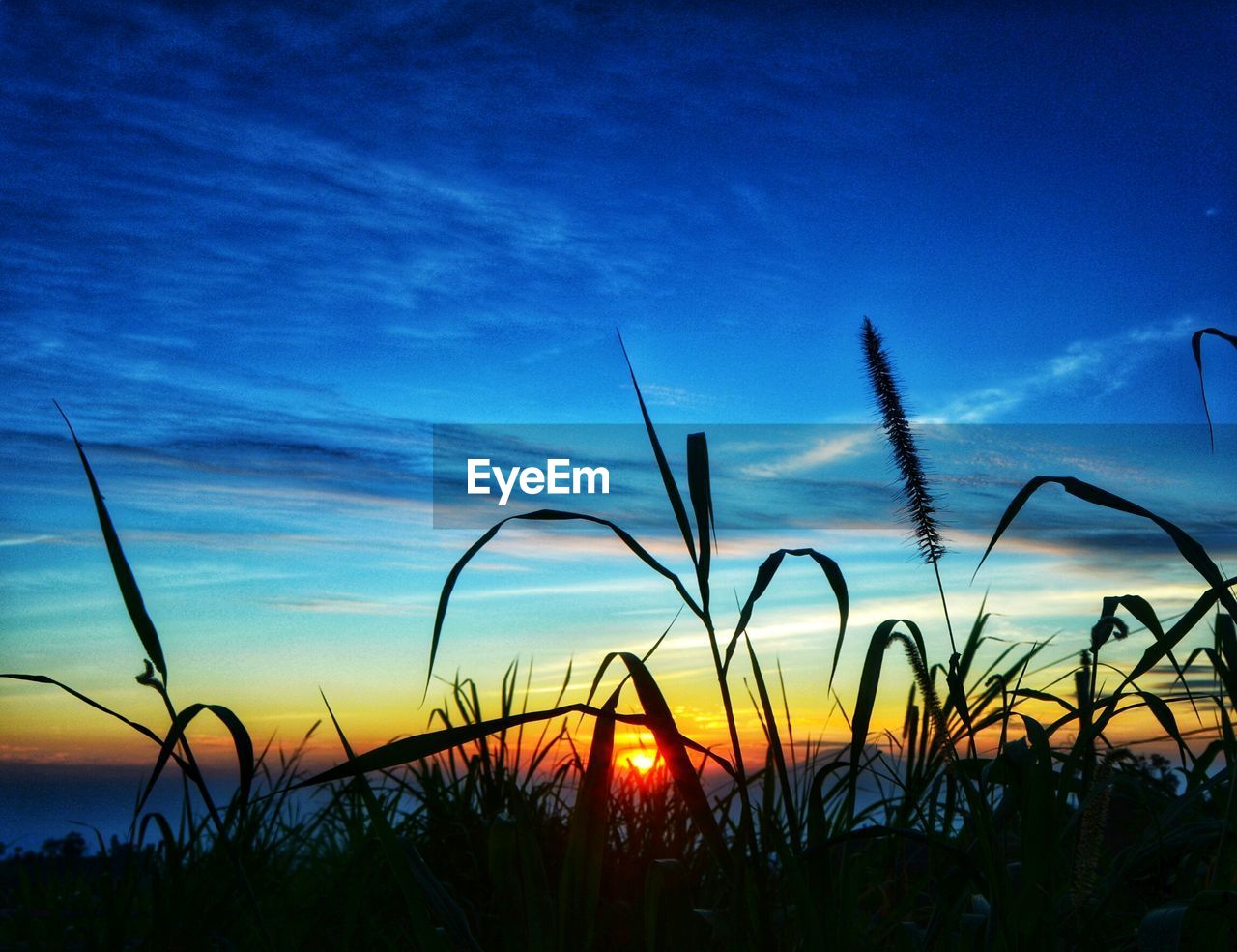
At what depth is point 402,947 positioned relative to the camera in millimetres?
3514

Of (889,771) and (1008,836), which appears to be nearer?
(1008,836)

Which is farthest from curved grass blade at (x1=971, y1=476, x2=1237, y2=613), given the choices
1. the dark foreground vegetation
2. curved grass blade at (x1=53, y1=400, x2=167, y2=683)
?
curved grass blade at (x1=53, y1=400, x2=167, y2=683)

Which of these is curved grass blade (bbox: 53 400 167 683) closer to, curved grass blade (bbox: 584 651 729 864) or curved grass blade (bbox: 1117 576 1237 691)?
curved grass blade (bbox: 584 651 729 864)

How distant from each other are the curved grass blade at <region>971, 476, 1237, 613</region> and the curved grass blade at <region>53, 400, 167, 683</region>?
1353 millimetres

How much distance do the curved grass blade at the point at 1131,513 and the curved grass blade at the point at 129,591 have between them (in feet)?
4.44

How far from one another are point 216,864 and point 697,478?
203 cm

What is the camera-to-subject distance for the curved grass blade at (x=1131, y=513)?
62.0 inches

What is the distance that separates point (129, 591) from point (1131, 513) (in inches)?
61.1

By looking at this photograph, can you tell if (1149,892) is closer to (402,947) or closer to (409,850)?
(402,947)

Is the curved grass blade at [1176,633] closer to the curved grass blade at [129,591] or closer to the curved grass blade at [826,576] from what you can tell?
the curved grass blade at [826,576]

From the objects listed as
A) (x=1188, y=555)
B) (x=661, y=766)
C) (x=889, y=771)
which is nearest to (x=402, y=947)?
(x=661, y=766)

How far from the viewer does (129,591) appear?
1596 millimetres

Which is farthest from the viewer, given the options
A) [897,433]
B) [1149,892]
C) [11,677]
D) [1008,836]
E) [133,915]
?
[133,915]

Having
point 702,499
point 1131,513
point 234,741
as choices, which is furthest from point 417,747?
point 1131,513
